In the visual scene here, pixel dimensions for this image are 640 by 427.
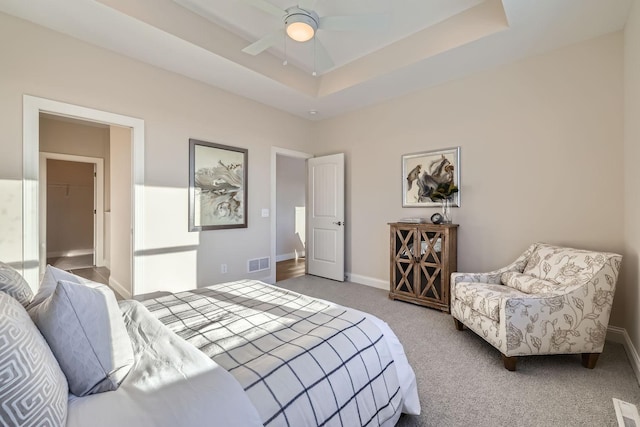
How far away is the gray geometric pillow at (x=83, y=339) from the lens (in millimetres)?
837

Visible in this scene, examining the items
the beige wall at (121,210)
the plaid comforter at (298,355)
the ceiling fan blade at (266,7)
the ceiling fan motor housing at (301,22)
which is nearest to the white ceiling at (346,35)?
the ceiling fan motor housing at (301,22)

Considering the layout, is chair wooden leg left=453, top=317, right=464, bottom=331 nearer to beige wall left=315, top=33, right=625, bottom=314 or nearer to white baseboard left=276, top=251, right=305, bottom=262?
beige wall left=315, top=33, right=625, bottom=314

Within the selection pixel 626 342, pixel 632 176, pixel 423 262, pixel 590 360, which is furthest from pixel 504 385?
pixel 632 176

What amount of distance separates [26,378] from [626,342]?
3806mm

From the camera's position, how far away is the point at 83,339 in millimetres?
881

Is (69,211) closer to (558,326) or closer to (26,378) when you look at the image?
(26,378)

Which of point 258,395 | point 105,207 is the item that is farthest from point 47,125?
point 258,395

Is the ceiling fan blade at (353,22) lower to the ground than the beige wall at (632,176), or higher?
higher

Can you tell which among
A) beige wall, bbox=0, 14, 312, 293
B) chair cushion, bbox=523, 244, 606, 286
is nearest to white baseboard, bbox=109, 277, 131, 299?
beige wall, bbox=0, 14, 312, 293

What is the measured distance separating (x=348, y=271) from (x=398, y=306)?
131 centimetres

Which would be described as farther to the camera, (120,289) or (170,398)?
(120,289)

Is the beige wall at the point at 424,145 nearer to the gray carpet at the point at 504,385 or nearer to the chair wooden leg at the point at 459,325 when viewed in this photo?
the gray carpet at the point at 504,385

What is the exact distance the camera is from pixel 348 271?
4.62m

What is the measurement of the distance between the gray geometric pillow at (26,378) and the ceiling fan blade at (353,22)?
2.48m
